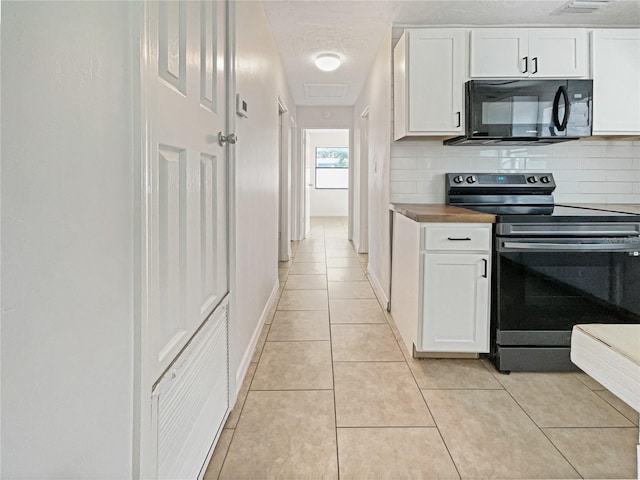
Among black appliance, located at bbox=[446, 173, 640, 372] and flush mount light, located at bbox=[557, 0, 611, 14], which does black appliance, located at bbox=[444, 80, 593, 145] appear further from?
black appliance, located at bbox=[446, 173, 640, 372]

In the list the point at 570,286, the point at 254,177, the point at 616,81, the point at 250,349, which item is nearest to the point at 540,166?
the point at 616,81

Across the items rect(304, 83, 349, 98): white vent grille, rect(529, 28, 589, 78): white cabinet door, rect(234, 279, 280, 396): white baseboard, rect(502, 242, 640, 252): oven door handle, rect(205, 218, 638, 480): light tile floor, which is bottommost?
rect(205, 218, 638, 480): light tile floor

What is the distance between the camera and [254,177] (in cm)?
255

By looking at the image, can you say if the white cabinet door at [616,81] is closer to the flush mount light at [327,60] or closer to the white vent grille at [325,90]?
the flush mount light at [327,60]

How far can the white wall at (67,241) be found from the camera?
1.69ft

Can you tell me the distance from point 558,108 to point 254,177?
191 cm

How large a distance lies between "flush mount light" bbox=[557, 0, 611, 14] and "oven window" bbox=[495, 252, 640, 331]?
1.65 metres

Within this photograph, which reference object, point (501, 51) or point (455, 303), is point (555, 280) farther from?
point (501, 51)

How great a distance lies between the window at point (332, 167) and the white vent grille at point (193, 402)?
1025 cm

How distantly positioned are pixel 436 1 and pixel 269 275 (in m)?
2.23

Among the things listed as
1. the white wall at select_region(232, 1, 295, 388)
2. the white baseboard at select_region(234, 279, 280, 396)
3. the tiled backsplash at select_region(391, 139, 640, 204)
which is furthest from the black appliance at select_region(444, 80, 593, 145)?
the white baseboard at select_region(234, 279, 280, 396)

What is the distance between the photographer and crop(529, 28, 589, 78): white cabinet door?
270 centimetres

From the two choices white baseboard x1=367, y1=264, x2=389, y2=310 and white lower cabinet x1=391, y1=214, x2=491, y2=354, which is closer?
white lower cabinet x1=391, y1=214, x2=491, y2=354

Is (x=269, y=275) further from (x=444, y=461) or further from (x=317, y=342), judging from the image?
(x=444, y=461)
